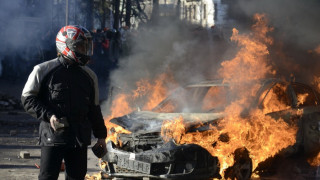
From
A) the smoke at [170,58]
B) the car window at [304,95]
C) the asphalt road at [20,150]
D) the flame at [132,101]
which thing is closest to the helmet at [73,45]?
the flame at [132,101]

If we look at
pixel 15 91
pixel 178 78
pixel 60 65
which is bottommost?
pixel 15 91

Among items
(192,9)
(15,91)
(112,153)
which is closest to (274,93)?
(112,153)

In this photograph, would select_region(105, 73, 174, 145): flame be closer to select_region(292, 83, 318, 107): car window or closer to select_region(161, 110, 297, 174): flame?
select_region(161, 110, 297, 174): flame

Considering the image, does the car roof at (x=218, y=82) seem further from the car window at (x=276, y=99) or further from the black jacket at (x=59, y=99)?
the black jacket at (x=59, y=99)

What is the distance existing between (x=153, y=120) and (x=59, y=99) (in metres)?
3.18

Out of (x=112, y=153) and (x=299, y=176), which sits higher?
(x=112, y=153)

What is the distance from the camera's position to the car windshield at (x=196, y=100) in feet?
26.2

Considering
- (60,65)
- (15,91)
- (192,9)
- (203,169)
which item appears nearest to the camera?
(60,65)

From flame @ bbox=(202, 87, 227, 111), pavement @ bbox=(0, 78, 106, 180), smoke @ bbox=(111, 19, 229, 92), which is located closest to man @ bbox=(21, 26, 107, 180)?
pavement @ bbox=(0, 78, 106, 180)

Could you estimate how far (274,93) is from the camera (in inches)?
320

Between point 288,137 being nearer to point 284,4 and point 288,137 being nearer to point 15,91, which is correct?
point 284,4

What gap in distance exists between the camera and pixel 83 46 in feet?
14.4

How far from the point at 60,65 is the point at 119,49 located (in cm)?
2278

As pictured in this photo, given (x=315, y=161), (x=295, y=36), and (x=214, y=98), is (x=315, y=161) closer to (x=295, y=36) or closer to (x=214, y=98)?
(x=214, y=98)
